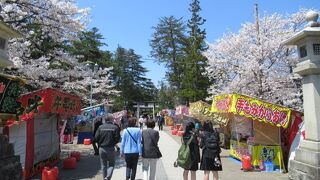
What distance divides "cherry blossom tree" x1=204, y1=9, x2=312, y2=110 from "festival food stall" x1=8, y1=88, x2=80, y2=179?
18.0m

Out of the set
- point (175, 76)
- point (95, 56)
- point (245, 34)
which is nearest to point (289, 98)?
point (245, 34)

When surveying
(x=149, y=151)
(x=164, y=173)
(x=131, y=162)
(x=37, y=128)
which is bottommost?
(x=164, y=173)

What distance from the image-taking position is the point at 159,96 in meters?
90.3

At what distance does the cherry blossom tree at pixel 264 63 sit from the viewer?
28.8 metres

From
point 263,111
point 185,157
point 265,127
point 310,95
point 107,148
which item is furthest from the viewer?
point 265,127

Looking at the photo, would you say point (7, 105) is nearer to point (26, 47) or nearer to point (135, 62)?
point (26, 47)

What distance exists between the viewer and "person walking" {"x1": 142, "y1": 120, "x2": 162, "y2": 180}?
31.1ft

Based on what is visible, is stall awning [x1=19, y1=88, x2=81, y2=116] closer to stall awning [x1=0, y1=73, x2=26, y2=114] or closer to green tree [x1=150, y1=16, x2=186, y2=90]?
stall awning [x1=0, y1=73, x2=26, y2=114]

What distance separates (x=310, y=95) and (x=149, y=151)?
13.3ft

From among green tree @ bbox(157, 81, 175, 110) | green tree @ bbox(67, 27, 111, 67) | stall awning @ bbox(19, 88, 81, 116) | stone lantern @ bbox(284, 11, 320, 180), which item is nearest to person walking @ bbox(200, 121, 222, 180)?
stone lantern @ bbox(284, 11, 320, 180)

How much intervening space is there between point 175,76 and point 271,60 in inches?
1221

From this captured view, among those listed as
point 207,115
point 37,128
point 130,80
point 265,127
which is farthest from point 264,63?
point 130,80

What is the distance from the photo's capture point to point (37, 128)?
13422mm

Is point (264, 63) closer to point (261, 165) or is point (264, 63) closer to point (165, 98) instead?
point (261, 165)
